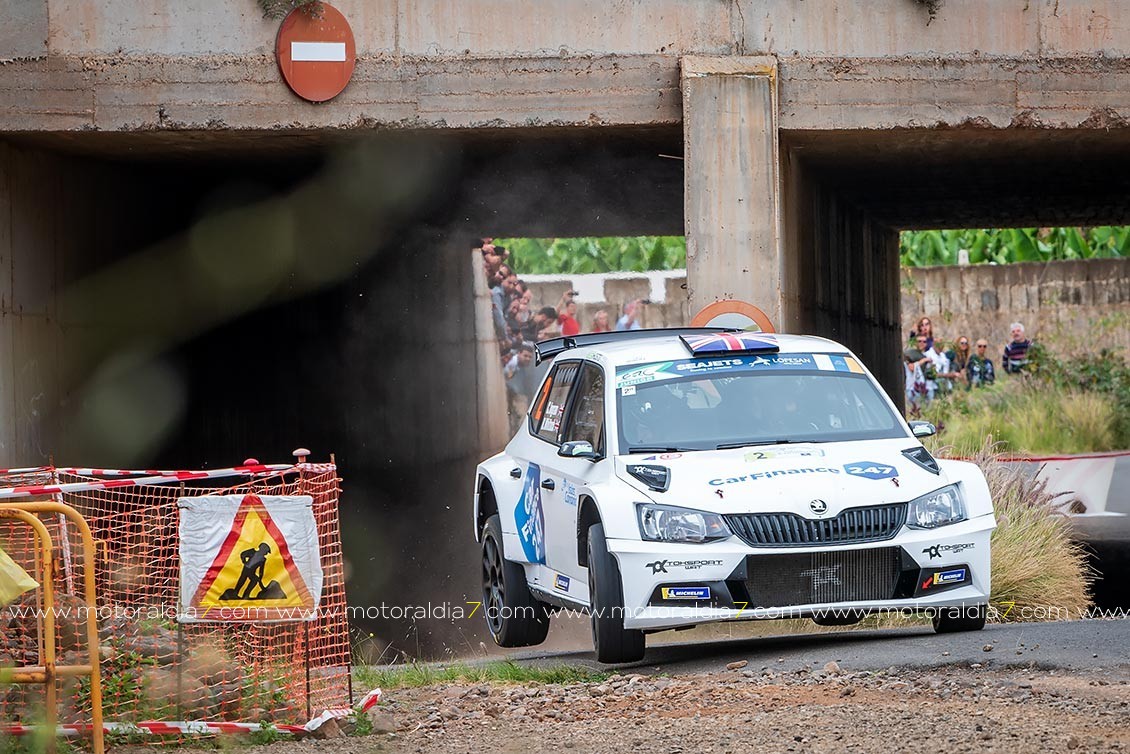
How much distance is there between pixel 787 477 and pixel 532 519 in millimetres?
2023

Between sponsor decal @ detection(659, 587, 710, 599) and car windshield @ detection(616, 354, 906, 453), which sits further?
car windshield @ detection(616, 354, 906, 453)

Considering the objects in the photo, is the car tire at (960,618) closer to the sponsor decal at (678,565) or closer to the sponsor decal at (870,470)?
the sponsor decal at (870,470)

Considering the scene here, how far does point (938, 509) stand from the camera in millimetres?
8672

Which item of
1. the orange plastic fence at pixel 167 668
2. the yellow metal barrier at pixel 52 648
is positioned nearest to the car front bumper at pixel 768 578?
the orange plastic fence at pixel 167 668

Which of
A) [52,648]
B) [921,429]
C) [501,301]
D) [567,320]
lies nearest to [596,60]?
[921,429]

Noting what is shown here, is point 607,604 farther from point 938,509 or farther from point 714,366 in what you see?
point 938,509

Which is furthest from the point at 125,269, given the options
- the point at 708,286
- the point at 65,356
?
the point at 708,286

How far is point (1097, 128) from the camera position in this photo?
14055 millimetres

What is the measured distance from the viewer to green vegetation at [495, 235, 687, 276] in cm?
4784

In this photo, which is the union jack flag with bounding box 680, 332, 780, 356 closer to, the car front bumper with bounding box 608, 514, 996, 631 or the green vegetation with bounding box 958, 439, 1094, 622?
the car front bumper with bounding box 608, 514, 996, 631

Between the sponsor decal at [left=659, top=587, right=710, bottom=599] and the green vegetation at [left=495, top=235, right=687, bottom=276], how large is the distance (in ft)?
127

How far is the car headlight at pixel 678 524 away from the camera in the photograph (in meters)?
8.34

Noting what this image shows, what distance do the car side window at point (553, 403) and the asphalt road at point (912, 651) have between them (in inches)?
55.2

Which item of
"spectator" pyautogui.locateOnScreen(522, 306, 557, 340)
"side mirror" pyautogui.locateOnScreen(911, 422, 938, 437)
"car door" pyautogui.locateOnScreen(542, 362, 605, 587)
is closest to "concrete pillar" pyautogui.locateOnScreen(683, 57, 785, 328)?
"car door" pyautogui.locateOnScreen(542, 362, 605, 587)
